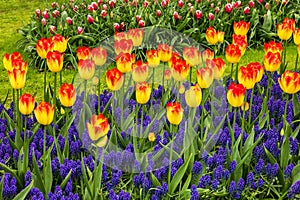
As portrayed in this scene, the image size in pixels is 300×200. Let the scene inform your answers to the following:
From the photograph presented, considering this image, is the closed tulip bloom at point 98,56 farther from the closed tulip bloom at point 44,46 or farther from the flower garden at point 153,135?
the closed tulip bloom at point 44,46

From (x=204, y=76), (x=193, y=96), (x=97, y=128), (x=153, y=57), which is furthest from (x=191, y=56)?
(x=97, y=128)

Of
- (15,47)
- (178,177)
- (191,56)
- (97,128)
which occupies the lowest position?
(15,47)

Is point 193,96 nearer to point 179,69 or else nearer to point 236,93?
point 236,93

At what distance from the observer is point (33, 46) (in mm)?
7203

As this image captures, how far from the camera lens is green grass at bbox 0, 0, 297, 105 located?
657 centimetres

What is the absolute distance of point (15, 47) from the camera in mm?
8227

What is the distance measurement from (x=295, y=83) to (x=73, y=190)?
55.4 inches

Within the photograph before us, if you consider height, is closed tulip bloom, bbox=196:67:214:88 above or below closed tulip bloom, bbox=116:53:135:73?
below

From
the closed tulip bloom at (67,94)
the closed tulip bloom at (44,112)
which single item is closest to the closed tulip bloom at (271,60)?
the closed tulip bloom at (67,94)

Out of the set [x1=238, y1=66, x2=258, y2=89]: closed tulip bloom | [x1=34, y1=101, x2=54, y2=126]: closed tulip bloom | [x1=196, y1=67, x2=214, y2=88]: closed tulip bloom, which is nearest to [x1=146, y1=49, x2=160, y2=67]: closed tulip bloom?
[x1=196, y1=67, x2=214, y2=88]: closed tulip bloom

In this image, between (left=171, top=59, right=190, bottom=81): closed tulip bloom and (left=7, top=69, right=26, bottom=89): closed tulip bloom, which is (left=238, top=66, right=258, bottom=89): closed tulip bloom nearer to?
(left=171, top=59, right=190, bottom=81): closed tulip bloom

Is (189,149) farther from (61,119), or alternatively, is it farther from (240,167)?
(61,119)

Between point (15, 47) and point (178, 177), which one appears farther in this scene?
point (15, 47)

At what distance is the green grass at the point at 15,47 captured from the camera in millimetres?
6574
